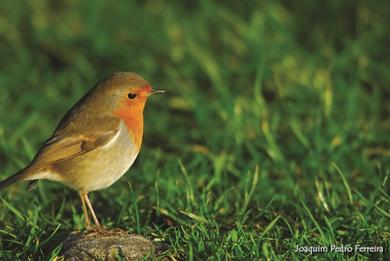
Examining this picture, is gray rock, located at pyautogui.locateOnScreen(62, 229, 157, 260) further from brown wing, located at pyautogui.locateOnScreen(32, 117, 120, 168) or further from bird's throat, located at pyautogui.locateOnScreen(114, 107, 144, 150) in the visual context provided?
bird's throat, located at pyautogui.locateOnScreen(114, 107, 144, 150)

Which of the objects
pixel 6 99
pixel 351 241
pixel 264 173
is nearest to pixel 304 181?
pixel 264 173

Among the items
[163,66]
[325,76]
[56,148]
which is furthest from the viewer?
[163,66]

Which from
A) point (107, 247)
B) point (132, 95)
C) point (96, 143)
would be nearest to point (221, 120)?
point (132, 95)

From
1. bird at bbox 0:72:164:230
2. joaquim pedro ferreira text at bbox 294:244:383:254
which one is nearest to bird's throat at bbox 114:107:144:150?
bird at bbox 0:72:164:230

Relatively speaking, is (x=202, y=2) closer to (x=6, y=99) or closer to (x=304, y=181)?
Result: (x=6, y=99)

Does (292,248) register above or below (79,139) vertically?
below

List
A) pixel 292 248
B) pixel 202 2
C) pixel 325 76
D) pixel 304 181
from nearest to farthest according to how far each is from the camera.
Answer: pixel 292 248 < pixel 304 181 < pixel 325 76 < pixel 202 2

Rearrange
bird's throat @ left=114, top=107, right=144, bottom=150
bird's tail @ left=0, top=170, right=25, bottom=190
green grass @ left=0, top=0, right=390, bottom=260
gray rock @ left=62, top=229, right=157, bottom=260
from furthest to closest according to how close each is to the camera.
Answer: bird's throat @ left=114, top=107, right=144, bottom=150, green grass @ left=0, top=0, right=390, bottom=260, bird's tail @ left=0, top=170, right=25, bottom=190, gray rock @ left=62, top=229, right=157, bottom=260

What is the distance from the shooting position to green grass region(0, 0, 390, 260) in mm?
4371

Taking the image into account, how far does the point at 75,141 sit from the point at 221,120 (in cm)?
202

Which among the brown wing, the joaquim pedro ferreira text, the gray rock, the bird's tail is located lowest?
the joaquim pedro ferreira text

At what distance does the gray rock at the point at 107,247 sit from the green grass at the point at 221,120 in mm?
103

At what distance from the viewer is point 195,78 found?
23.3 ft

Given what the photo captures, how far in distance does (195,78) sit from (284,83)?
904 millimetres
